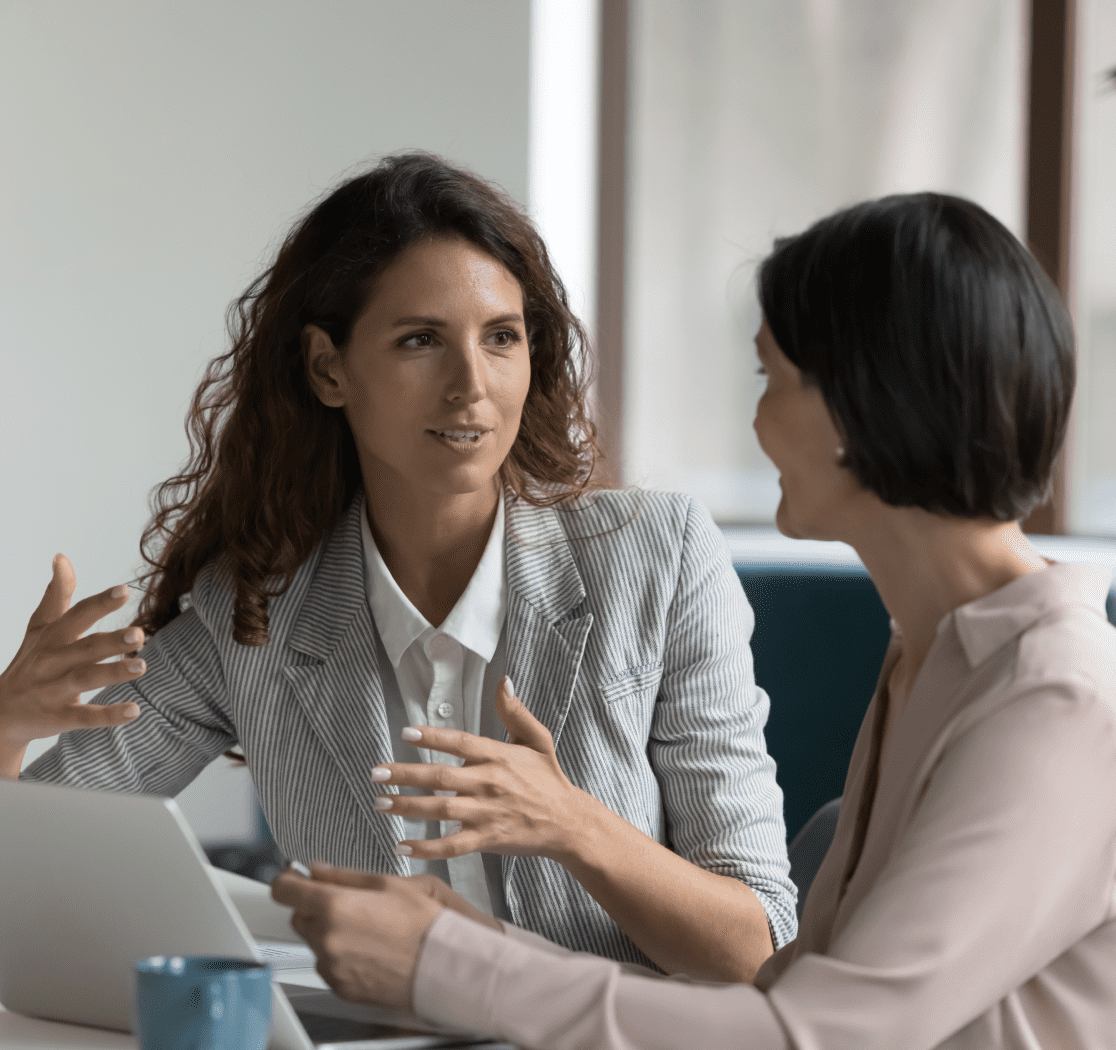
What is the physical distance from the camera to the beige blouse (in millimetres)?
663

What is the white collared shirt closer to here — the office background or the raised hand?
the raised hand

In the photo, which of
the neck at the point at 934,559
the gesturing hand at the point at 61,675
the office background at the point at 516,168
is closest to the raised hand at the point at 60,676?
the gesturing hand at the point at 61,675

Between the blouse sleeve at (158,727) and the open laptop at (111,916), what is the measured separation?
1.80ft

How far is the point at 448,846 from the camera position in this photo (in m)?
0.98

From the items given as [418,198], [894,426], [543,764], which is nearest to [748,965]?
[543,764]

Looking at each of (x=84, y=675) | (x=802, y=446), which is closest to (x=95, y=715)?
(x=84, y=675)

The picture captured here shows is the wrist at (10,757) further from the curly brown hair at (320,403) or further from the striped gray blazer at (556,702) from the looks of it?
the curly brown hair at (320,403)

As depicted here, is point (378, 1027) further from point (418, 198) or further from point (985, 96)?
point (985, 96)

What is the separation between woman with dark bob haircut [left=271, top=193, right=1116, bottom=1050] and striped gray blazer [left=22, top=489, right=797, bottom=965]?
50cm

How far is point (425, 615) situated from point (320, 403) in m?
0.31

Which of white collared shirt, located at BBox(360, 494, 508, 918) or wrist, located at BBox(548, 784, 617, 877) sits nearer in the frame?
wrist, located at BBox(548, 784, 617, 877)

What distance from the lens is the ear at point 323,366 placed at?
1.52 metres

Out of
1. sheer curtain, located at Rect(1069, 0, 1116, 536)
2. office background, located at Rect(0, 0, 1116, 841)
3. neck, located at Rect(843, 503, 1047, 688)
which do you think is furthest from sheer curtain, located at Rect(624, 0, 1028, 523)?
neck, located at Rect(843, 503, 1047, 688)

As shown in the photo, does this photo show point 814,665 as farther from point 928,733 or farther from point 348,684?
point 928,733
